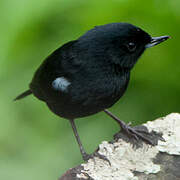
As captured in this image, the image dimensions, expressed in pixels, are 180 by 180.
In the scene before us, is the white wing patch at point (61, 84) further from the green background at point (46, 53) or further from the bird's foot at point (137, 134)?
the green background at point (46, 53)

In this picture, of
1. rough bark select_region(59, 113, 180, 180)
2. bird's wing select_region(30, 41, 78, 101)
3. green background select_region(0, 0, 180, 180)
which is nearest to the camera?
rough bark select_region(59, 113, 180, 180)

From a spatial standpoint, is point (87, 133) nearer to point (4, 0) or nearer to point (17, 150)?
point (17, 150)

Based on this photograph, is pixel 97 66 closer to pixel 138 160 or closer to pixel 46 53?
pixel 138 160

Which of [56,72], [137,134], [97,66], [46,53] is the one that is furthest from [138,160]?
[46,53]

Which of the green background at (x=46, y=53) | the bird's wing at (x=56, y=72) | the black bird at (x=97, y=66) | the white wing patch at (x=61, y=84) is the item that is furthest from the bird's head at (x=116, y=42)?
the green background at (x=46, y=53)

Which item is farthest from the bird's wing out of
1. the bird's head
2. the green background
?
the green background

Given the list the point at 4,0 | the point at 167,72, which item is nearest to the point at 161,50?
the point at 167,72

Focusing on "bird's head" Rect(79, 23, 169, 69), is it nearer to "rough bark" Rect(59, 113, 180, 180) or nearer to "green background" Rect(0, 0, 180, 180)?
"rough bark" Rect(59, 113, 180, 180)
